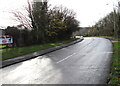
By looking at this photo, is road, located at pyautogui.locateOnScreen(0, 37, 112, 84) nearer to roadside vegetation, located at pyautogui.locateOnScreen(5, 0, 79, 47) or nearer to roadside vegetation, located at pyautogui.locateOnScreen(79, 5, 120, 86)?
roadside vegetation, located at pyautogui.locateOnScreen(79, 5, 120, 86)

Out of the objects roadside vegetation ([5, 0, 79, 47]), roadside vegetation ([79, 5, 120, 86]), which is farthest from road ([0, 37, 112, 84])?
roadside vegetation ([5, 0, 79, 47])

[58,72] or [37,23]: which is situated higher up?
[37,23]

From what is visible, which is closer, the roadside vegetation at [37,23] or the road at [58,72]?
the road at [58,72]

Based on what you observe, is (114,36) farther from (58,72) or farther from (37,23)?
(58,72)

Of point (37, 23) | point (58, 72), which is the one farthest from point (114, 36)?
point (58, 72)

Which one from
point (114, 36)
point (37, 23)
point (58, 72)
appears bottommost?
point (58, 72)

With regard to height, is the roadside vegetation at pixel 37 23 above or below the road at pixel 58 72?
above

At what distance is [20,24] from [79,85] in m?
28.9

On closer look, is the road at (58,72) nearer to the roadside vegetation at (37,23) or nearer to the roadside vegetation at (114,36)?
the roadside vegetation at (114,36)

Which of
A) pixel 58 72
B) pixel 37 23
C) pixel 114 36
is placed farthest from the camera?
pixel 114 36

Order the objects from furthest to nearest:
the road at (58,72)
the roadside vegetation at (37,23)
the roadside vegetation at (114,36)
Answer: the roadside vegetation at (37,23), the road at (58,72), the roadside vegetation at (114,36)

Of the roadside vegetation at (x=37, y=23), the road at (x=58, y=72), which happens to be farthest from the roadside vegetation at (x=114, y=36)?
the roadside vegetation at (x=37, y=23)

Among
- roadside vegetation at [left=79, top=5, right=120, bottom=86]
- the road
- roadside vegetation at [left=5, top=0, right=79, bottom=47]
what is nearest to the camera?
roadside vegetation at [left=79, top=5, right=120, bottom=86]

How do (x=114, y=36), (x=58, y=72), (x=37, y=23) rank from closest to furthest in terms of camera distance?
1. (x=58, y=72)
2. (x=37, y=23)
3. (x=114, y=36)
